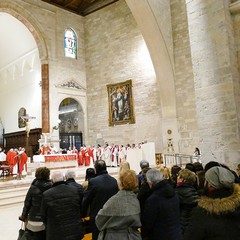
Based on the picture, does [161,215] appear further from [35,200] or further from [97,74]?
[97,74]

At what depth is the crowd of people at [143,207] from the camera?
1.68 metres

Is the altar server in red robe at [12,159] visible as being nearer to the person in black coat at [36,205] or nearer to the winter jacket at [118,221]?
the person in black coat at [36,205]

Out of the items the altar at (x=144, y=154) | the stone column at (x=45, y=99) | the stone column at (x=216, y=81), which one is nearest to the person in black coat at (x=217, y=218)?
the stone column at (x=216, y=81)

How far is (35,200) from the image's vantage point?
3477 mm

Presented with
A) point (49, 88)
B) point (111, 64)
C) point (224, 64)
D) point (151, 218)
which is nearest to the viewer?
point (151, 218)

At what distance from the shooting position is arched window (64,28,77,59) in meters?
19.7

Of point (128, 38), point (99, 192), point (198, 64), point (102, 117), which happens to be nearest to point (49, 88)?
point (102, 117)

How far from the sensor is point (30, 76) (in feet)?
65.0

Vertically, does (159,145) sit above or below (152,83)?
below

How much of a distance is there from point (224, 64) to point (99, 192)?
398 cm

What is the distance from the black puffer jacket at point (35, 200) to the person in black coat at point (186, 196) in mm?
1638

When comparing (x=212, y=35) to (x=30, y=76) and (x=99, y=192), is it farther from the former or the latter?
(x=30, y=76)

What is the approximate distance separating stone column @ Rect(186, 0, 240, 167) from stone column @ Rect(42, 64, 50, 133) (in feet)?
42.6

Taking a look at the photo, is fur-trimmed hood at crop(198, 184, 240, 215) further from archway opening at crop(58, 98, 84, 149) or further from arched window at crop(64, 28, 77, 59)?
arched window at crop(64, 28, 77, 59)
